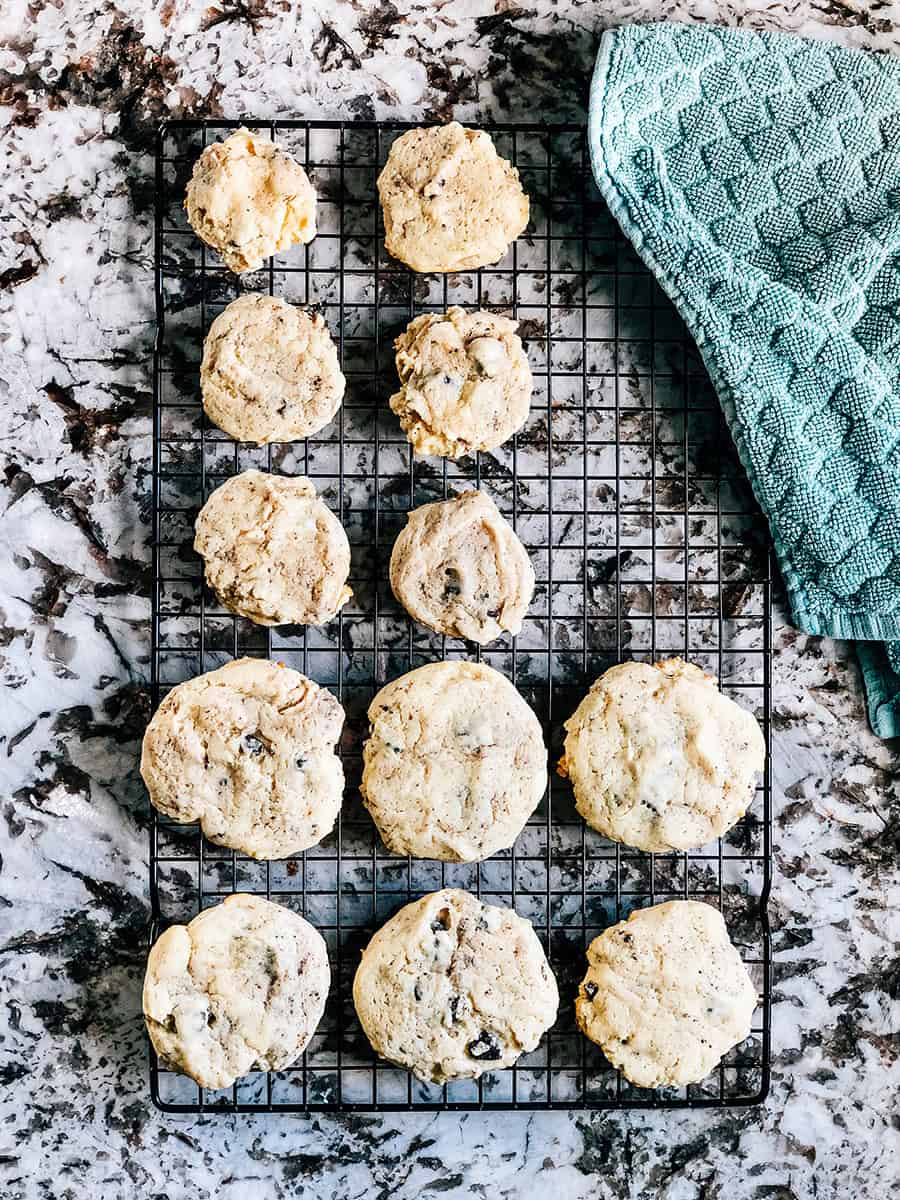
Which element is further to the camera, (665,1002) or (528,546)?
(528,546)

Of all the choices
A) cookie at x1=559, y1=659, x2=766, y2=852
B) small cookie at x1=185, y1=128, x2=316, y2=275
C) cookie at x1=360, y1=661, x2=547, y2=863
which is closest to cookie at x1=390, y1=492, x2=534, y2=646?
cookie at x1=360, y1=661, x2=547, y2=863

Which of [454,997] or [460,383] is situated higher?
[460,383]

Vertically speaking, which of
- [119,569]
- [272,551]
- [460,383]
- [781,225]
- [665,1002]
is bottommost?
[665,1002]

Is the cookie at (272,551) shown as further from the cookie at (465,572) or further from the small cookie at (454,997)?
the small cookie at (454,997)

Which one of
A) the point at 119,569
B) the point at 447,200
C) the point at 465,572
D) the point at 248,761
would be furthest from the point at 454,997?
the point at 447,200

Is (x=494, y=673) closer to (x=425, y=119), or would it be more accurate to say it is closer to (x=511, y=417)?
(x=511, y=417)

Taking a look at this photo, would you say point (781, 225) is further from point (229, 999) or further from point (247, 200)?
point (229, 999)

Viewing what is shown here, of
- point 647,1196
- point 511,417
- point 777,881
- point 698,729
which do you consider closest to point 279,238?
point 511,417
